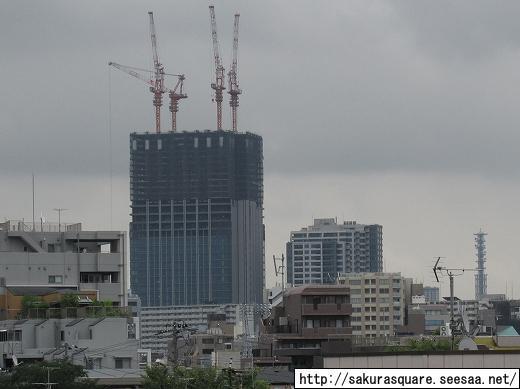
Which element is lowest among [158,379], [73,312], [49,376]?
[158,379]

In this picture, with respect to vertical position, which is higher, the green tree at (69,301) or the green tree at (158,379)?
the green tree at (69,301)

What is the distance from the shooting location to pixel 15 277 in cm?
19988

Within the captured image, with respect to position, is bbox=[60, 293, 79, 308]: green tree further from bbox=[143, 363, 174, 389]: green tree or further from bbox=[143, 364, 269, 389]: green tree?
bbox=[143, 363, 174, 389]: green tree

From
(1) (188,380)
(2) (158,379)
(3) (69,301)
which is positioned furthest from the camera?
(3) (69,301)

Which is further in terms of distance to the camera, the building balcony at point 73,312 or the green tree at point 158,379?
the building balcony at point 73,312

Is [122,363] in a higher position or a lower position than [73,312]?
lower

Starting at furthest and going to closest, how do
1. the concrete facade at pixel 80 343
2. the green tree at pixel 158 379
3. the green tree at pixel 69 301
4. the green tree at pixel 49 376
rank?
the green tree at pixel 69 301 < the concrete facade at pixel 80 343 < the green tree at pixel 158 379 < the green tree at pixel 49 376

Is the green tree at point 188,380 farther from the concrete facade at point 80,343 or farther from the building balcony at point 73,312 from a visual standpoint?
the building balcony at point 73,312

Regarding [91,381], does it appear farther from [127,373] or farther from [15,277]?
[15,277]

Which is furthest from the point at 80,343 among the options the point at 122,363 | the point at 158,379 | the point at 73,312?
the point at 158,379

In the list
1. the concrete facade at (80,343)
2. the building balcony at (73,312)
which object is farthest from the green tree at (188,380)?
the building balcony at (73,312)

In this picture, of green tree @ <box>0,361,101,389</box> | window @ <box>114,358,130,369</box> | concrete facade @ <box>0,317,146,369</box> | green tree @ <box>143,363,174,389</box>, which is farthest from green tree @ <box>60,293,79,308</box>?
green tree @ <box>143,363,174,389</box>

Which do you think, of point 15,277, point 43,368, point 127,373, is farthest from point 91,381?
point 15,277

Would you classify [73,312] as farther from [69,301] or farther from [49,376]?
[49,376]
